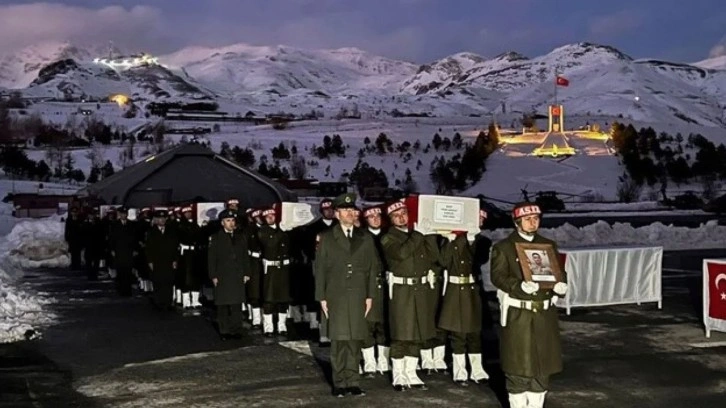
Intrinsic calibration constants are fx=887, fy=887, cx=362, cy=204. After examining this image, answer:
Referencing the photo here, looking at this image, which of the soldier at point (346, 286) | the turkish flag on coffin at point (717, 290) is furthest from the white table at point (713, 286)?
the soldier at point (346, 286)

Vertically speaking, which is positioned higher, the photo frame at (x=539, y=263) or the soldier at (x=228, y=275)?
the photo frame at (x=539, y=263)

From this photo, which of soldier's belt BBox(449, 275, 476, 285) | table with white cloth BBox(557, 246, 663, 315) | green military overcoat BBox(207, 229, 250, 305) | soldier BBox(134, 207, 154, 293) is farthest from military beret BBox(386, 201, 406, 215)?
soldier BBox(134, 207, 154, 293)

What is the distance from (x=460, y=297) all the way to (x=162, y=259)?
8.04 metres

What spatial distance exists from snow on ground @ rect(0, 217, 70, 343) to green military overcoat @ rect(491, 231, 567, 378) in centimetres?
831

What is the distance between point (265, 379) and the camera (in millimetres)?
9906

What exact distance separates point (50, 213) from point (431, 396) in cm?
4742

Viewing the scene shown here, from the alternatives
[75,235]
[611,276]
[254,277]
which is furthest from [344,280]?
[75,235]

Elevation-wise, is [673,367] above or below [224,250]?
below

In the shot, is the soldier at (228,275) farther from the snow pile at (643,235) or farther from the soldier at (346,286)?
the snow pile at (643,235)

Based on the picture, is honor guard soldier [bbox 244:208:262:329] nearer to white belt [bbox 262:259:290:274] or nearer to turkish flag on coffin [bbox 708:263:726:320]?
white belt [bbox 262:259:290:274]

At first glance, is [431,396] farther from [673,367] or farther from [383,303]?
[673,367]

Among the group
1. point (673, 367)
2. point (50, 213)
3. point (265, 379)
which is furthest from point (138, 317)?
point (50, 213)

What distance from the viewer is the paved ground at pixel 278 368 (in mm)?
8969

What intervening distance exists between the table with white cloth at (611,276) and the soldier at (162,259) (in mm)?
6858
